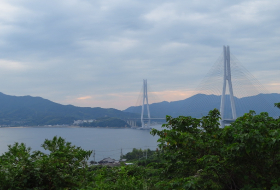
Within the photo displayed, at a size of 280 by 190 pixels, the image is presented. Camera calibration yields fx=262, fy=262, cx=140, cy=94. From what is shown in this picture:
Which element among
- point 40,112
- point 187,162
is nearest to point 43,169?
point 187,162

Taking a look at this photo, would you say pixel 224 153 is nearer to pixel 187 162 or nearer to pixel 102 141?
pixel 187 162

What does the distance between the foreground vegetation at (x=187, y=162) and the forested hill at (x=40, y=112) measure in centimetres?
4921

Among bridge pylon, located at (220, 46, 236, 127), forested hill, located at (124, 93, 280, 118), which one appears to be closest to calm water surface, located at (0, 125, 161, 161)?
forested hill, located at (124, 93, 280, 118)

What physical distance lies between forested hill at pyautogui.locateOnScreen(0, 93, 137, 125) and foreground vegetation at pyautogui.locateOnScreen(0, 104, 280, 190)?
49.2 m

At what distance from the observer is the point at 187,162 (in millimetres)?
2812

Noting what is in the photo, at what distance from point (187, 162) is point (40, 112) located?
6474cm

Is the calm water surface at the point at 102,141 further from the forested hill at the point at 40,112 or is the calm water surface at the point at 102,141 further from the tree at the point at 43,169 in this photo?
the forested hill at the point at 40,112

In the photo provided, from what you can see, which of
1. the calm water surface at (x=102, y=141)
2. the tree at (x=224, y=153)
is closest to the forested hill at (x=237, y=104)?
the calm water surface at (x=102, y=141)

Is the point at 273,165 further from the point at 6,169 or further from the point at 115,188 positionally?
the point at 6,169

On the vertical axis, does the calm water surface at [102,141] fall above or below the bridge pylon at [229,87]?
below

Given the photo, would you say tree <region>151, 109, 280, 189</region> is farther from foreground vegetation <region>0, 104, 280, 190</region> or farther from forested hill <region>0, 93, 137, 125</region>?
forested hill <region>0, 93, 137, 125</region>

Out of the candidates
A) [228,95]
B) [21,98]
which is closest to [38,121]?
[21,98]

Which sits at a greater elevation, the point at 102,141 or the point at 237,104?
the point at 237,104

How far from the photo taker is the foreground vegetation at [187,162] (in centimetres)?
193
